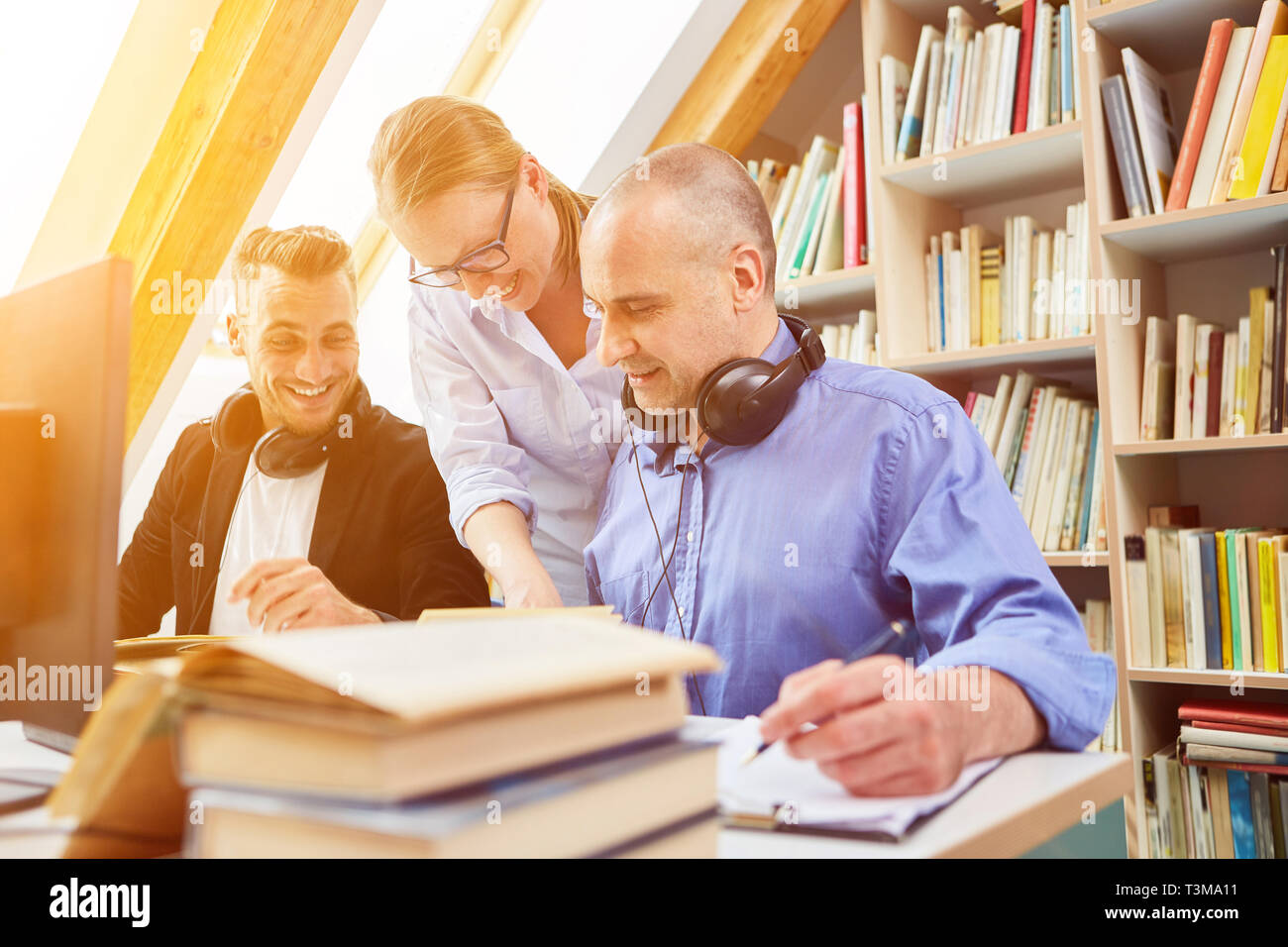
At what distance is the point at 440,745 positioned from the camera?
0.42m

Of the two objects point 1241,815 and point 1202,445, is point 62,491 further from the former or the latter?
point 1241,815

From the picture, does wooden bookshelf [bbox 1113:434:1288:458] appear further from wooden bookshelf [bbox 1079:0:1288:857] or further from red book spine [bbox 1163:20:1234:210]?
red book spine [bbox 1163:20:1234:210]

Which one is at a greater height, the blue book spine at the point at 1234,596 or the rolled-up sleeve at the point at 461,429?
the rolled-up sleeve at the point at 461,429

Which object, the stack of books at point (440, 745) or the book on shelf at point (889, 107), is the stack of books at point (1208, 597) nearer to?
the book on shelf at point (889, 107)

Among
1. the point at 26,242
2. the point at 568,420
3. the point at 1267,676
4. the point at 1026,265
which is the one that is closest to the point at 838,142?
the point at 1026,265

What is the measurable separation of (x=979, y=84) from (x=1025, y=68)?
0.38 feet

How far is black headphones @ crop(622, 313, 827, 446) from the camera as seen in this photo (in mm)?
1237

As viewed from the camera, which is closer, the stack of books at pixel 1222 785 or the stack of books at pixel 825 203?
the stack of books at pixel 1222 785

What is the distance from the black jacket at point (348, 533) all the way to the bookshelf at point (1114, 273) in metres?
1.15

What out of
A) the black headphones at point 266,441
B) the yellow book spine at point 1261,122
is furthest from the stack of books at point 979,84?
the black headphones at point 266,441

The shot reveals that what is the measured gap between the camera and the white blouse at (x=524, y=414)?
5.70ft

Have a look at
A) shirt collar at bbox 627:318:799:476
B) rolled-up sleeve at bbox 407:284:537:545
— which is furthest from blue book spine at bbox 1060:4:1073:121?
rolled-up sleeve at bbox 407:284:537:545

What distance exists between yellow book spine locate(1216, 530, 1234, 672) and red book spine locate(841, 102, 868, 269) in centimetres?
104
